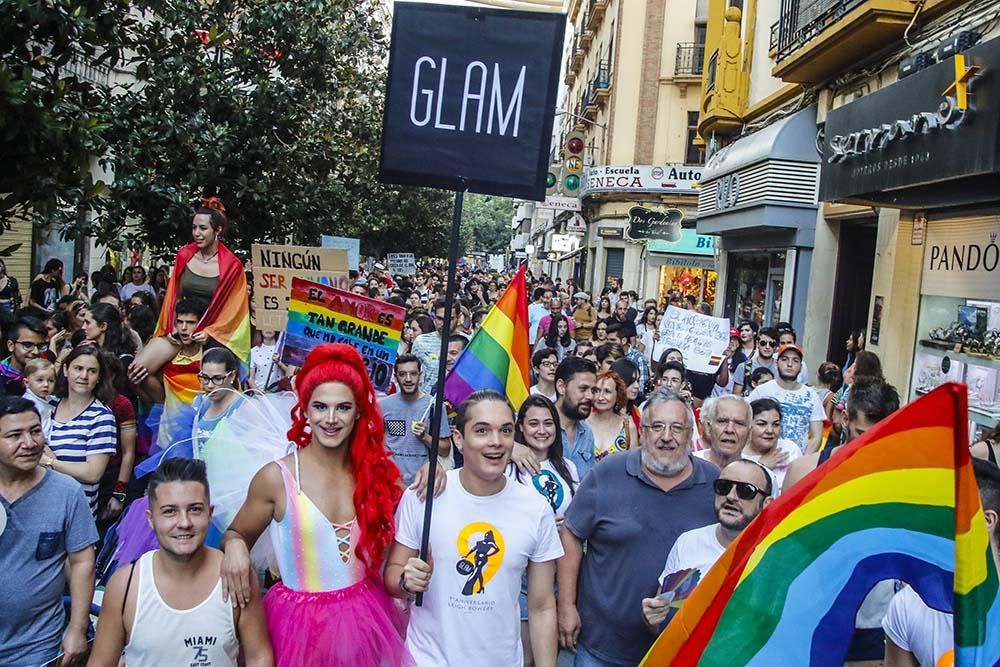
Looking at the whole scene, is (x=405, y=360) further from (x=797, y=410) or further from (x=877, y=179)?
(x=877, y=179)

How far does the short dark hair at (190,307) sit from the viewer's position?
715cm

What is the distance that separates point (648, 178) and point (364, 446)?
1187 inches

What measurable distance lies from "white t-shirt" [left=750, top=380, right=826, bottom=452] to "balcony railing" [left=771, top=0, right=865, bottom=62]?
659cm

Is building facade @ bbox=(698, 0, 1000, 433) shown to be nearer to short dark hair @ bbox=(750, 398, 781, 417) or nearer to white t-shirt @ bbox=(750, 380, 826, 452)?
white t-shirt @ bbox=(750, 380, 826, 452)

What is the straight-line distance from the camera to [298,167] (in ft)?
49.6

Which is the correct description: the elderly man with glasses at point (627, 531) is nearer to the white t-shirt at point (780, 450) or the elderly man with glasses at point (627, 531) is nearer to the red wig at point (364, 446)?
the red wig at point (364, 446)

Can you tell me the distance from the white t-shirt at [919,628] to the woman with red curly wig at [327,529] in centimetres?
175

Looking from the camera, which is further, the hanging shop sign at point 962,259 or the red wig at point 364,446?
the hanging shop sign at point 962,259

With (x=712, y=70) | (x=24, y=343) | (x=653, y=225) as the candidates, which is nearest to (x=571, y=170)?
(x=653, y=225)

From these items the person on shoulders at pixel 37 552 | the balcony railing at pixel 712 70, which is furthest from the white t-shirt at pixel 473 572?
the balcony railing at pixel 712 70

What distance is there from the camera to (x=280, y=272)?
31.1 feet

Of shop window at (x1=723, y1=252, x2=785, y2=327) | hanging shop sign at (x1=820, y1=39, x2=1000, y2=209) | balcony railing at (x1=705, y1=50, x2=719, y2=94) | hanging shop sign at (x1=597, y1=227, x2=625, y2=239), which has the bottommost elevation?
shop window at (x1=723, y1=252, x2=785, y2=327)

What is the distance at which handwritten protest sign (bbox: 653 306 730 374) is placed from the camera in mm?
10562

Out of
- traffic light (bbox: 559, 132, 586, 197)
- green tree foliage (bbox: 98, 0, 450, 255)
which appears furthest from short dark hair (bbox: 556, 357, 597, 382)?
traffic light (bbox: 559, 132, 586, 197)
